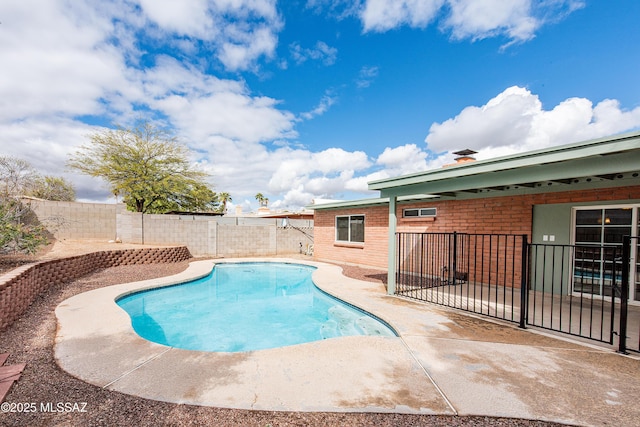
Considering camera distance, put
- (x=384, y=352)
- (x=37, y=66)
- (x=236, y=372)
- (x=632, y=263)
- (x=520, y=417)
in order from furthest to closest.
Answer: (x=37, y=66) → (x=632, y=263) → (x=384, y=352) → (x=236, y=372) → (x=520, y=417)

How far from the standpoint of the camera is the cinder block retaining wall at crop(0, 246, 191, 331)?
4.89 metres

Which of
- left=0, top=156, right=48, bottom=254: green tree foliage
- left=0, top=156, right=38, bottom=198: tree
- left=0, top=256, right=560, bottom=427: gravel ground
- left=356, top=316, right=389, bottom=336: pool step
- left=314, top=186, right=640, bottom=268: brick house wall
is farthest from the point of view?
left=0, top=156, right=38, bottom=198: tree

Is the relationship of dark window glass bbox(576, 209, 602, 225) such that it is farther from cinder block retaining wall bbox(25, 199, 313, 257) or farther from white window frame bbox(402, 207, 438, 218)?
cinder block retaining wall bbox(25, 199, 313, 257)

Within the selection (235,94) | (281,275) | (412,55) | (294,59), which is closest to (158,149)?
(235,94)

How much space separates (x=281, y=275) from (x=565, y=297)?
952 centimetres

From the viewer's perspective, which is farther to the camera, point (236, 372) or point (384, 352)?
point (384, 352)

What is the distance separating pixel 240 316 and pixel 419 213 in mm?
7108

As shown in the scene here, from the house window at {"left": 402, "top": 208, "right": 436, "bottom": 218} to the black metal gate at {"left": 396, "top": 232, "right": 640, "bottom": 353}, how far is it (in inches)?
31.8

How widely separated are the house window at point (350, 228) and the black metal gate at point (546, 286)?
8.50 feet

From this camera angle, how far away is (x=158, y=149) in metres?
17.9

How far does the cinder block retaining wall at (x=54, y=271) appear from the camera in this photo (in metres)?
4.89

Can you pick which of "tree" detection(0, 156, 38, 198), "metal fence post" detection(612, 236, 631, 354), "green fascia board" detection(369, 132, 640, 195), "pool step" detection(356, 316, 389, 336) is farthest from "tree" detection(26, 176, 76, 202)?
"metal fence post" detection(612, 236, 631, 354)

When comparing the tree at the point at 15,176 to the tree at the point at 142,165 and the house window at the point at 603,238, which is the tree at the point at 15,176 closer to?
the tree at the point at 142,165

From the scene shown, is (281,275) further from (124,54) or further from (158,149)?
(158,149)
